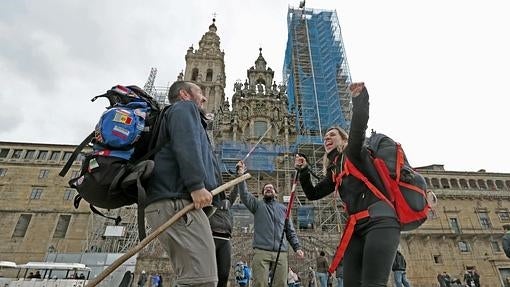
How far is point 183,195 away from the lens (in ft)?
7.77

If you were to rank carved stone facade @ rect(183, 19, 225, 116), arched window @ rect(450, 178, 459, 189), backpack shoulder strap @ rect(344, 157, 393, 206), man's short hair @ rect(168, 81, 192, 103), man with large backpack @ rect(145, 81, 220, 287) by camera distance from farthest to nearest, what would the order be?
1. carved stone facade @ rect(183, 19, 225, 116)
2. arched window @ rect(450, 178, 459, 189)
3. man's short hair @ rect(168, 81, 192, 103)
4. backpack shoulder strap @ rect(344, 157, 393, 206)
5. man with large backpack @ rect(145, 81, 220, 287)

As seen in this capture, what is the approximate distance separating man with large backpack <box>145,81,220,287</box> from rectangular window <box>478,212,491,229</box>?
3759cm

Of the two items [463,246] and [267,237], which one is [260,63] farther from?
[267,237]

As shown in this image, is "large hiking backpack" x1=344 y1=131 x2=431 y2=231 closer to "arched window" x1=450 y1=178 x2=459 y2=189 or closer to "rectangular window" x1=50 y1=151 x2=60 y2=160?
"rectangular window" x1=50 y1=151 x2=60 y2=160

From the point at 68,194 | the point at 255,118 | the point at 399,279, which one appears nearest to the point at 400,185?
the point at 399,279

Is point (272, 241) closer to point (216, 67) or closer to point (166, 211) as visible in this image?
point (166, 211)

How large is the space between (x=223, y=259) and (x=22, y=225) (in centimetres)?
3385

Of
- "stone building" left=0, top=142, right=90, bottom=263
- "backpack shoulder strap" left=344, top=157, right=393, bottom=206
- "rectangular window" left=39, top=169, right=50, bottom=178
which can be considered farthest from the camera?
"rectangular window" left=39, top=169, right=50, bottom=178

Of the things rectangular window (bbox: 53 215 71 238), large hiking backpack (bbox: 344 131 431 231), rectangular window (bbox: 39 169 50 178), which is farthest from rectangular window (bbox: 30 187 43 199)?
large hiking backpack (bbox: 344 131 431 231)

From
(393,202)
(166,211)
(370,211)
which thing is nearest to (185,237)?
(166,211)

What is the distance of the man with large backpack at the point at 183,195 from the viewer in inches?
86.3

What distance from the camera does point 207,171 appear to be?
8.68ft

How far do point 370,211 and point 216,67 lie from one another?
40464 millimetres

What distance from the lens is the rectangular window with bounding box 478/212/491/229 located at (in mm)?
30656
